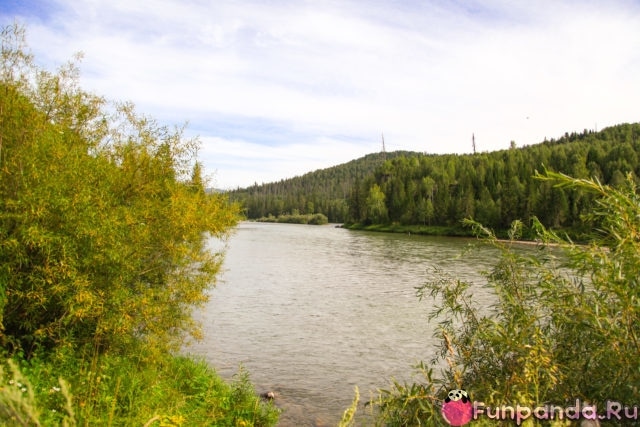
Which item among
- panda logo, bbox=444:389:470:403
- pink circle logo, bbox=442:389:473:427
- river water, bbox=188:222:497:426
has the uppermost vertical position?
panda logo, bbox=444:389:470:403

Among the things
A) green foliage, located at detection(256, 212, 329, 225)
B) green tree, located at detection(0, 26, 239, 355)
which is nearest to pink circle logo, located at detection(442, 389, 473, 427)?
green tree, located at detection(0, 26, 239, 355)

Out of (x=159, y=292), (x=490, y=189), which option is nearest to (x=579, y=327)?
(x=159, y=292)

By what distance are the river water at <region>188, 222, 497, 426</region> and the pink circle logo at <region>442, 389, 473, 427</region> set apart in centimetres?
230

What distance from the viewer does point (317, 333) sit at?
19.3m

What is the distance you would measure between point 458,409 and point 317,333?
14715 mm

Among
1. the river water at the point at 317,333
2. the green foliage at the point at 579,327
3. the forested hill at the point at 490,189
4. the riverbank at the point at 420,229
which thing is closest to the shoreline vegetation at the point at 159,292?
the green foliage at the point at 579,327

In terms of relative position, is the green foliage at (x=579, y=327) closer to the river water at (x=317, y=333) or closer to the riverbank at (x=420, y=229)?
the river water at (x=317, y=333)

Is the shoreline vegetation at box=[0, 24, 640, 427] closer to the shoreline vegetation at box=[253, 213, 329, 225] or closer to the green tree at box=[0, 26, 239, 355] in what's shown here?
the green tree at box=[0, 26, 239, 355]

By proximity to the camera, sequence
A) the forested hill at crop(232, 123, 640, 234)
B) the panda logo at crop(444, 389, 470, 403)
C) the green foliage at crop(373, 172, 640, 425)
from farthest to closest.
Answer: the forested hill at crop(232, 123, 640, 234)
the panda logo at crop(444, 389, 470, 403)
the green foliage at crop(373, 172, 640, 425)

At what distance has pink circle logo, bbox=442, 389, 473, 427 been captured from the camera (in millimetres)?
4891

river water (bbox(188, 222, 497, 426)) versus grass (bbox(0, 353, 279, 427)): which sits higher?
grass (bbox(0, 353, 279, 427))

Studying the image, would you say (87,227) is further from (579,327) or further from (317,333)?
(317,333)

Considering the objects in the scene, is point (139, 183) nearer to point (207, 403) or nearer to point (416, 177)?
point (207, 403)

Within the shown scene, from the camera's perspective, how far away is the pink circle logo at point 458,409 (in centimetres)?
489
